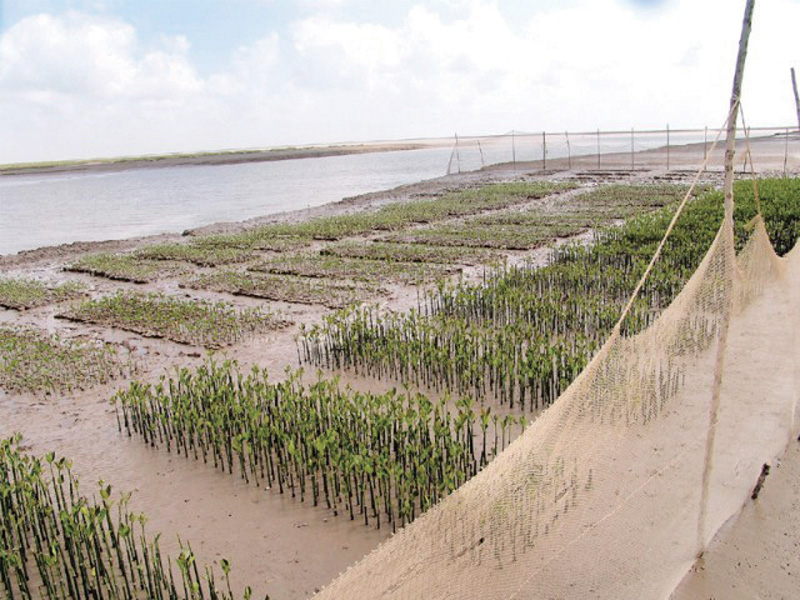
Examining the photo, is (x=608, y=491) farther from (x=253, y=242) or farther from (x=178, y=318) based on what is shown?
(x=253, y=242)

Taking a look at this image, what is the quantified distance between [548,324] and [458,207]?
15.5 metres

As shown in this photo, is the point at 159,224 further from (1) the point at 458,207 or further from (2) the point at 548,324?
(2) the point at 548,324

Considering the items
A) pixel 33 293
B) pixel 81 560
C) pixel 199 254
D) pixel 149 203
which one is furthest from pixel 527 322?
pixel 149 203

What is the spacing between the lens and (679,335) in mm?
6414

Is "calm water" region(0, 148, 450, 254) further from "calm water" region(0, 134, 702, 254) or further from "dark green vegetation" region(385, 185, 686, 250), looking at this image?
"dark green vegetation" region(385, 185, 686, 250)

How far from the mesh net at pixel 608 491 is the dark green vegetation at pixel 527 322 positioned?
199 cm

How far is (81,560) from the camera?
486 centimetres

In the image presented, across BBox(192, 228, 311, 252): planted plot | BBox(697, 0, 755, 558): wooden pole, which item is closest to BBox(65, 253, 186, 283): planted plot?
BBox(192, 228, 311, 252): planted plot

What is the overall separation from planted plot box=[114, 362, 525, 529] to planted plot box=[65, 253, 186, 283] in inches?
355

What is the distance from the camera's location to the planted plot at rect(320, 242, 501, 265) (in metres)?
16.1

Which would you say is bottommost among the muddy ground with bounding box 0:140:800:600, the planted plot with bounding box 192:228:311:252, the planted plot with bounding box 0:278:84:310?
the muddy ground with bounding box 0:140:800:600

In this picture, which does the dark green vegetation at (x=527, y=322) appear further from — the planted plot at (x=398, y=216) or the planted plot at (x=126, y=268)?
the planted plot at (x=398, y=216)

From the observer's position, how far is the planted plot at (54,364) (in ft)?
31.6

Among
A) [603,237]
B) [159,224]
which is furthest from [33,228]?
[603,237]
